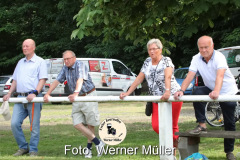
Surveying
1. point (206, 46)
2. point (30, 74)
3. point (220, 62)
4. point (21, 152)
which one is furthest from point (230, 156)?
point (30, 74)

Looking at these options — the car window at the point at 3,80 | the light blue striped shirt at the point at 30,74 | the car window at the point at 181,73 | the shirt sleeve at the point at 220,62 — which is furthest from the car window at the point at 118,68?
the shirt sleeve at the point at 220,62

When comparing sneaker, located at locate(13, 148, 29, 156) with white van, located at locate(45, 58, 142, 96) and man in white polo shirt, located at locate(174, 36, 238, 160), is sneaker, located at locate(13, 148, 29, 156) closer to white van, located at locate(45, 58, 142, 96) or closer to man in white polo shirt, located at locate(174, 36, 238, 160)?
man in white polo shirt, located at locate(174, 36, 238, 160)

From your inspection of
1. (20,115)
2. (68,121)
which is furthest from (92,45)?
(20,115)

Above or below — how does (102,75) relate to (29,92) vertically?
above

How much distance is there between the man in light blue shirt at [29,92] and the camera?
8.16 m

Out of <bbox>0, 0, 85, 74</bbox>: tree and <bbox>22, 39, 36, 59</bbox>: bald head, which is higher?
<bbox>0, 0, 85, 74</bbox>: tree

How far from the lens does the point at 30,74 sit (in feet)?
27.4

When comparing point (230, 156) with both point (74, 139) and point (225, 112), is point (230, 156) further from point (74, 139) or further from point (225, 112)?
point (74, 139)

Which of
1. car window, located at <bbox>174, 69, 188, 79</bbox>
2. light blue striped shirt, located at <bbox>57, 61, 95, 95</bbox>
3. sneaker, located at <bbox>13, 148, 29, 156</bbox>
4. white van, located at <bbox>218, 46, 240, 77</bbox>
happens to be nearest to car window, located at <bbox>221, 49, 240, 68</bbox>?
white van, located at <bbox>218, 46, 240, 77</bbox>

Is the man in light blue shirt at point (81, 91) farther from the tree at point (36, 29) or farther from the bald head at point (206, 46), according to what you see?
the tree at point (36, 29)

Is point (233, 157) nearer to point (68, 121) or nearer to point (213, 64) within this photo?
point (213, 64)

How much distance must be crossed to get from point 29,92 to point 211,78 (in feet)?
9.66

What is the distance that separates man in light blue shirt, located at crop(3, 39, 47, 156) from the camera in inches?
321

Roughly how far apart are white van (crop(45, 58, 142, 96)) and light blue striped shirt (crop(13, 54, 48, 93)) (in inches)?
561
